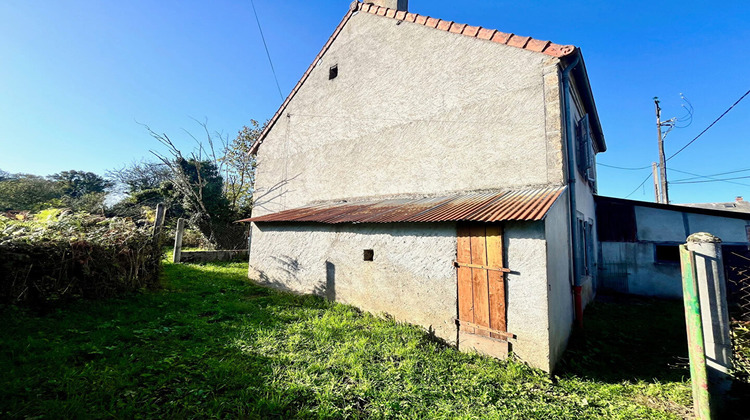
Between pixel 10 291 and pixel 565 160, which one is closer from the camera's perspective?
pixel 10 291

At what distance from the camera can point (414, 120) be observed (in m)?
7.80

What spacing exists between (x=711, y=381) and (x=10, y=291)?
10.1 m

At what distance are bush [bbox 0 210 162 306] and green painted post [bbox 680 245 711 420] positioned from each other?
378 inches

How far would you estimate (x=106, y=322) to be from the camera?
16.8 feet

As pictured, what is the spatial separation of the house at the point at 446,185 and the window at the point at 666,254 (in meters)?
1.72

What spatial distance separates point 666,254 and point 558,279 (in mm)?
6948

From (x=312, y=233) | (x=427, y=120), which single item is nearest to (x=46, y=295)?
(x=312, y=233)

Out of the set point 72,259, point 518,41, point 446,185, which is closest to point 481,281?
point 446,185

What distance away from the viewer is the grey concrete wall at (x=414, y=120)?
19.4 feet

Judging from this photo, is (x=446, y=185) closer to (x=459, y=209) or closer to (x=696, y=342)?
(x=459, y=209)

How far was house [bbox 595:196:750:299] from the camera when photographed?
7773mm

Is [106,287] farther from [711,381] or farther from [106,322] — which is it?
[711,381]

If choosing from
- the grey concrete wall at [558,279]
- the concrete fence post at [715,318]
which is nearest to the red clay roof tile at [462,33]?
the grey concrete wall at [558,279]

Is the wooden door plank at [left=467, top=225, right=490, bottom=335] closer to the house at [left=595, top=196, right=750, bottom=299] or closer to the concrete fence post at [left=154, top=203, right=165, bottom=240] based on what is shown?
the house at [left=595, top=196, right=750, bottom=299]
